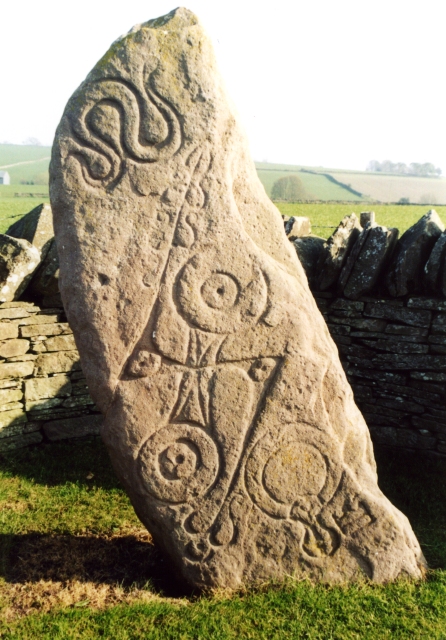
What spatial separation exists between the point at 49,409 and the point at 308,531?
2.85 meters

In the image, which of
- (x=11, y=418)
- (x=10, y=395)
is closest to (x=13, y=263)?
(x=10, y=395)

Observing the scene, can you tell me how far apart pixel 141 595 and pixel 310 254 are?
3180 millimetres

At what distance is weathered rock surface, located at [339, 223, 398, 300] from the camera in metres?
5.12

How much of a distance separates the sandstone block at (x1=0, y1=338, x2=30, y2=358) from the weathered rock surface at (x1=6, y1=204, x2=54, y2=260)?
2.40ft

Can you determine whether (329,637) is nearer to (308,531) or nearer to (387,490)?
(308,531)

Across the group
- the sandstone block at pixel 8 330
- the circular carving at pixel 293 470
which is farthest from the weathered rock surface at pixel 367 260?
the sandstone block at pixel 8 330

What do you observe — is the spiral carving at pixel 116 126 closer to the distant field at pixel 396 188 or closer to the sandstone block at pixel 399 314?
the sandstone block at pixel 399 314

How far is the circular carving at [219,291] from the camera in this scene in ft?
10.7

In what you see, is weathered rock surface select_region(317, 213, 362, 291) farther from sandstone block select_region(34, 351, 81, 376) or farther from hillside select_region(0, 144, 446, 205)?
hillside select_region(0, 144, 446, 205)

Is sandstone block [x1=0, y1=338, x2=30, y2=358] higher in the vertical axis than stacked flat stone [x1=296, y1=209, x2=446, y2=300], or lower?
lower

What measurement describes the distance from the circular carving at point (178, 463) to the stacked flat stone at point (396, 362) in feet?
7.85

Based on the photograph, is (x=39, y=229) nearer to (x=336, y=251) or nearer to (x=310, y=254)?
(x=310, y=254)

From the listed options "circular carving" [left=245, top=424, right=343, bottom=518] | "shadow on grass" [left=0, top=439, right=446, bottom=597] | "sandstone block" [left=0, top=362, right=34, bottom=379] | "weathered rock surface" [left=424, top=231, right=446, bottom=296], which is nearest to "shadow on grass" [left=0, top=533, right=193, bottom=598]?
"shadow on grass" [left=0, top=439, right=446, bottom=597]

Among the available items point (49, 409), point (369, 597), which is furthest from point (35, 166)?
point (369, 597)
